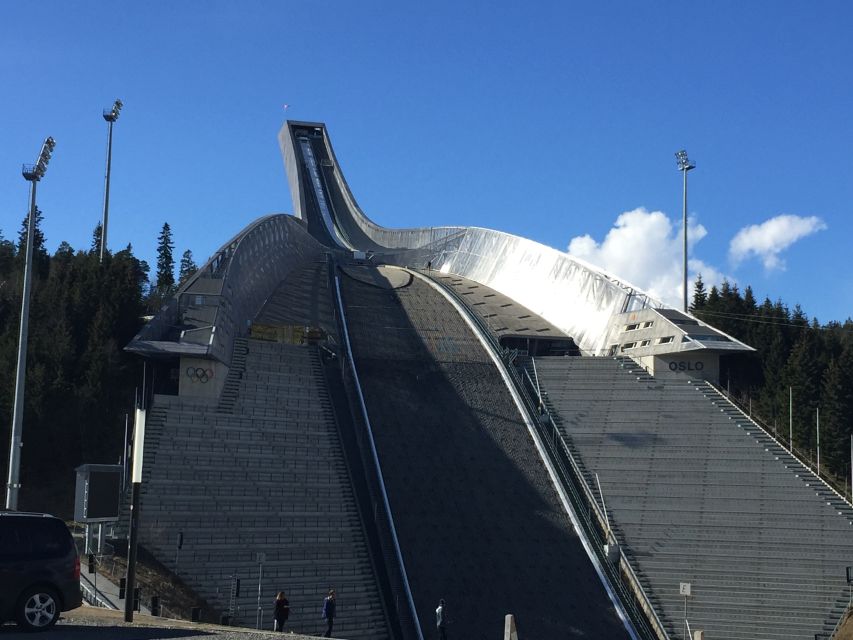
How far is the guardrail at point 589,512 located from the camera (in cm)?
2100

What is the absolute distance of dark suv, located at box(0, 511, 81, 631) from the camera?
33.3 feet

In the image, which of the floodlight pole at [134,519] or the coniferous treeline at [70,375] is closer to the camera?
the floodlight pole at [134,519]

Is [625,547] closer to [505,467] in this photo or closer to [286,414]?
[505,467]

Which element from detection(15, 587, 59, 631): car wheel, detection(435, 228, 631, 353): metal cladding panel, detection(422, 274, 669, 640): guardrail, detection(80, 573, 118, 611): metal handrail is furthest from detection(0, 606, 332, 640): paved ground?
detection(435, 228, 631, 353): metal cladding panel

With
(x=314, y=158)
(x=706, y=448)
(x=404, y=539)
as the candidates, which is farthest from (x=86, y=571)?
(x=314, y=158)

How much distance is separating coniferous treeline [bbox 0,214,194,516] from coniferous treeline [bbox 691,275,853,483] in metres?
18.1

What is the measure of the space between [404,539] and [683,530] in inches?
258

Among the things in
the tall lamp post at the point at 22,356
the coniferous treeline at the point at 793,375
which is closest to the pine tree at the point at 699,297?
the coniferous treeline at the point at 793,375

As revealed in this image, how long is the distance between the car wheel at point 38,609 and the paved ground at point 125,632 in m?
0.12

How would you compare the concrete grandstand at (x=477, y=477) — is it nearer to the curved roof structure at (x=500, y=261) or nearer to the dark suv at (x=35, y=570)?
the curved roof structure at (x=500, y=261)

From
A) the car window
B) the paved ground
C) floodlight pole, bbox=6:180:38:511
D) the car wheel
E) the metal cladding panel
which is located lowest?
the paved ground

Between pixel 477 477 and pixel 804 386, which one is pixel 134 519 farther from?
pixel 804 386

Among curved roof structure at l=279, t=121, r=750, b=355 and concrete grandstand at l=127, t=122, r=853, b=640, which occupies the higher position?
curved roof structure at l=279, t=121, r=750, b=355

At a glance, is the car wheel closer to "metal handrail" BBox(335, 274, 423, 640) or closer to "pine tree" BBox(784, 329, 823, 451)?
"metal handrail" BBox(335, 274, 423, 640)
